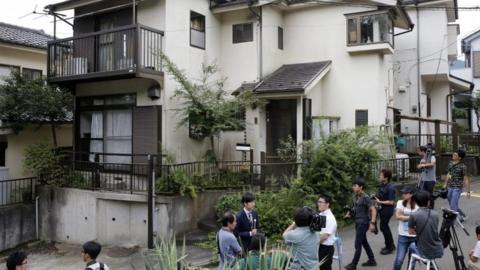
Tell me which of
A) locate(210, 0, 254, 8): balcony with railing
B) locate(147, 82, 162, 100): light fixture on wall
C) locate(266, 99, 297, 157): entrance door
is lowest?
locate(266, 99, 297, 157): entrance door

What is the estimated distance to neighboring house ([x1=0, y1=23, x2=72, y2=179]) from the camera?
634 inches

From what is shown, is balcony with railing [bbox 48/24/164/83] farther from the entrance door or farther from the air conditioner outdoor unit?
the entrance door

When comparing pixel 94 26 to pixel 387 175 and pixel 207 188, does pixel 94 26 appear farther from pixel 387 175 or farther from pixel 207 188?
pixel 387 175

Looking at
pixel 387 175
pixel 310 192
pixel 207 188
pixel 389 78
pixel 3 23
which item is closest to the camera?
pixel 387 175

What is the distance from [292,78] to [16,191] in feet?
33.3

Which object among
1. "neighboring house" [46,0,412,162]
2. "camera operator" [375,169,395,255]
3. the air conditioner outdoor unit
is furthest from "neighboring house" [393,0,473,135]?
the air conditioner outdoor unit

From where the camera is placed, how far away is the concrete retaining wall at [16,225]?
43.9 ft

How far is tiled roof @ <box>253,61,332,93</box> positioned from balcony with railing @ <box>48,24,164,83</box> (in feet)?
12.3

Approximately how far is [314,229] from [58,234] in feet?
34.5

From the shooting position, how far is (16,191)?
1441 cm

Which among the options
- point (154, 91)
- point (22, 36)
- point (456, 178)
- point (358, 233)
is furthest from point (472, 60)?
point (22, 36)

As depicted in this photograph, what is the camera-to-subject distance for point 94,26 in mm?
15531

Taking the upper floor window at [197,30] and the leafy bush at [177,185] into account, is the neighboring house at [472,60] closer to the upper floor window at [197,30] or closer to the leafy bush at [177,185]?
the upper floor window at [197,30]

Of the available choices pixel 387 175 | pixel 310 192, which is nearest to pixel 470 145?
pixel 310 192
